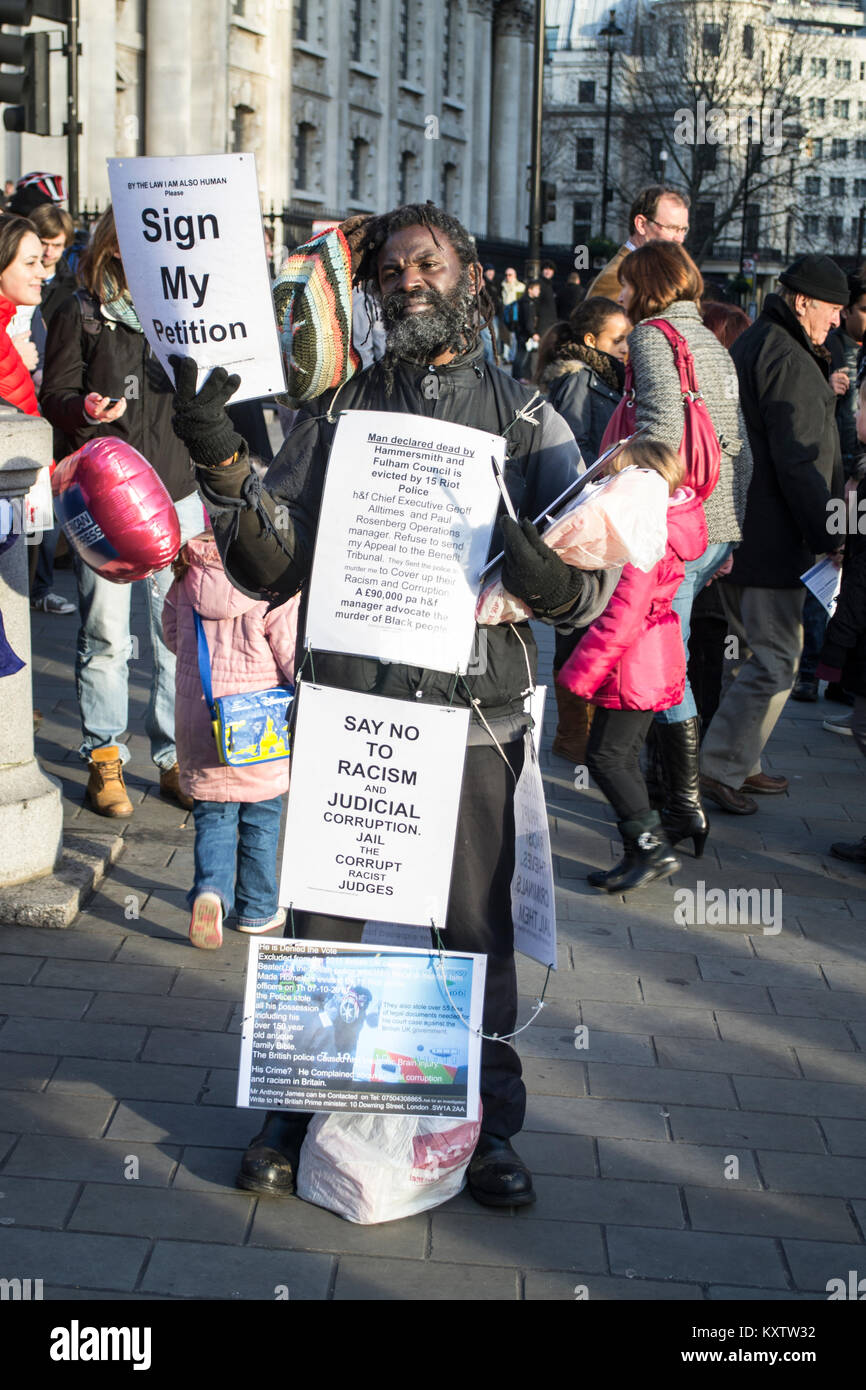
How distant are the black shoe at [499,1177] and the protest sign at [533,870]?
43 centimetres

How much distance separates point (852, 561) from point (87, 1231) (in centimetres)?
363

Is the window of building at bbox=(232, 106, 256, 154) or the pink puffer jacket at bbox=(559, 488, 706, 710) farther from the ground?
the window of building at bbox=(232, 106, 256, 154)

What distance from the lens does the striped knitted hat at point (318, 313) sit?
3506mm

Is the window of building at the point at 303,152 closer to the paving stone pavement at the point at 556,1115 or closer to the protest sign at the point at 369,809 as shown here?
the paving stone pavement at the point at 556,1115

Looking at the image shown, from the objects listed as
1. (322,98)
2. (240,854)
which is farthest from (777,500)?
(322,98)

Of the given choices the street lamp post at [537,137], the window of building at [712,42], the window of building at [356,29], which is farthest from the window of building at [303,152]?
the street lamp post at [537,137]

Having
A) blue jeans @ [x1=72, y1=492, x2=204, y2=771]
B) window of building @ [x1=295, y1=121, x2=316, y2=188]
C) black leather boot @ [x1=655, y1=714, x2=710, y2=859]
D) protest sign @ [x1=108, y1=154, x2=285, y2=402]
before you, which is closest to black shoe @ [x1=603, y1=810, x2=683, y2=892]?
black leather boot @ [x1=655, y1=714, x2=710, y2=859]

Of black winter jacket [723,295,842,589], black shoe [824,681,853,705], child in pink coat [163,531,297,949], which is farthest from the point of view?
black shoe [824,681,853,705]

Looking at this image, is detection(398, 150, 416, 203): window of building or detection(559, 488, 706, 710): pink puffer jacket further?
detection(398, 150, 416, 203): window of building

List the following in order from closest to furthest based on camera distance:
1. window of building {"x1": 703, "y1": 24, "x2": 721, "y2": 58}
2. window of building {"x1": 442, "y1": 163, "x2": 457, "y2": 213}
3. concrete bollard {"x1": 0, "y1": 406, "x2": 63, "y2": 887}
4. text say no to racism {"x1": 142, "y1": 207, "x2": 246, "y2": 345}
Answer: text say no to racism {"x1": 142, "y1": 207, "x2": 246, "y2": 345} < concrete bollard {"x1": 0, "y1": 406, "x2": 63, "y2": 887} < window of building {"x1": 703, "y1": 24, "x2": 721, "y2": 58} < window of building {"x1": 442, "y1": 163, "x2": 457, "y2": 213}

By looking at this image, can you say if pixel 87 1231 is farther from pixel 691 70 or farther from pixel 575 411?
pixel 691 70

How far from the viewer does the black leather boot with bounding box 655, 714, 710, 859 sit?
19.0ft

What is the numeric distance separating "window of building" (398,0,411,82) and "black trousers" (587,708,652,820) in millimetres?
49551

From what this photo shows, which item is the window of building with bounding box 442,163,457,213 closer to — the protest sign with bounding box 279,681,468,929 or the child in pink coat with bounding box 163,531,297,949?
the child in pink coat with bounding box 163,531,297,949
